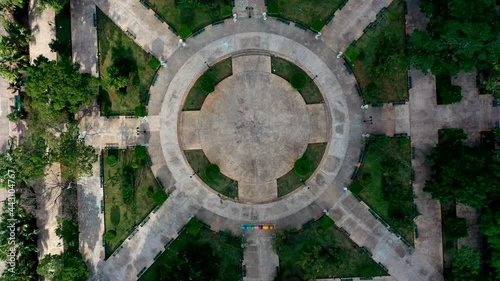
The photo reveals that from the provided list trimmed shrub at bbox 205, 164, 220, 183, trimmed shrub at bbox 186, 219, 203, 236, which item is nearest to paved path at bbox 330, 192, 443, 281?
trimmed shrub at bbox 205, 164, 220, 183

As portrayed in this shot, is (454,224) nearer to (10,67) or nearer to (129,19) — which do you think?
(129,19)

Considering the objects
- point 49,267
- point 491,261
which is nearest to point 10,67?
point 49,267

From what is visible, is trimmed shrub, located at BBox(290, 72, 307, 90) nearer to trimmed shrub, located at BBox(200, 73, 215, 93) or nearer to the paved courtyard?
the paved courtyard

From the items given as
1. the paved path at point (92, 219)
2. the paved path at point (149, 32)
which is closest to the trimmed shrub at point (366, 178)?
the paved path at point (149, 32)

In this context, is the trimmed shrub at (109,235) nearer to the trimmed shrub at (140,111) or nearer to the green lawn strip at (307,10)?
the trimmed shrub at (140,111)

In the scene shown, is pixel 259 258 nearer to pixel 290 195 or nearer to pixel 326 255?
pixel 326 255

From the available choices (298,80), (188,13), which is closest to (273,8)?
(298,80)
